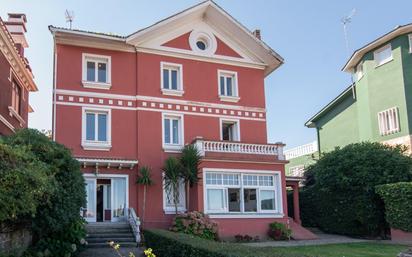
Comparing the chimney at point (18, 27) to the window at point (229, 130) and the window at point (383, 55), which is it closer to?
the window at point (229, 130)

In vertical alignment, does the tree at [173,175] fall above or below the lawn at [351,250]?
above

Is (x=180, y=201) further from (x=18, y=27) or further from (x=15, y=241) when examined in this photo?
(x=18, y=27)

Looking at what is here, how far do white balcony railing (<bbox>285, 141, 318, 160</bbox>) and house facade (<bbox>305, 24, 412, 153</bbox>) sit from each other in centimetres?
293

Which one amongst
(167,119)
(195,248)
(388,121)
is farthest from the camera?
(388,121)

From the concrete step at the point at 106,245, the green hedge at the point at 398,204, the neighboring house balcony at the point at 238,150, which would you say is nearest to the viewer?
the concrete step at the point at 106,245

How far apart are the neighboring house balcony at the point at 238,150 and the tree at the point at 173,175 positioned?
1229mm

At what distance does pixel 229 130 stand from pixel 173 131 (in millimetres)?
3039

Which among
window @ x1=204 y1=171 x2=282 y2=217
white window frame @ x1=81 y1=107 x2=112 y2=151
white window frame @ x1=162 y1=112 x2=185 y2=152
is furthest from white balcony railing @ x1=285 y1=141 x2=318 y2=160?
white window frame @ x1=81 y1=107 x2=112 y2=151

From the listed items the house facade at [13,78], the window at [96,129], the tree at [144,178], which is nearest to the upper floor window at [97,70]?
the window at [96,129]

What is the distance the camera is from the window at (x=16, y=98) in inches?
782

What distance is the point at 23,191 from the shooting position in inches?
396

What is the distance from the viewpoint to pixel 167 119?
21.7 metres

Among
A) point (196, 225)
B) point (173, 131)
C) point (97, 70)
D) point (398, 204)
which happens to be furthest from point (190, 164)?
point (398, 204)

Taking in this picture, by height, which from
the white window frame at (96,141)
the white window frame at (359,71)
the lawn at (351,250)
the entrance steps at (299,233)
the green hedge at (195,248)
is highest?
the white window frame at (359,71)
